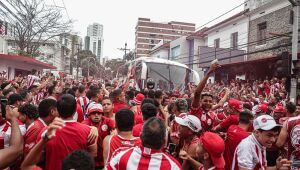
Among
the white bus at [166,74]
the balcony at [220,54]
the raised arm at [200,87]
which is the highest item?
the balcony at [220,54]

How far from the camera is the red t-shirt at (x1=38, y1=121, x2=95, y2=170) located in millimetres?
3561

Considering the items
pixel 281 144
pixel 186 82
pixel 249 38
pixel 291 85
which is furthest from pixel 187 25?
pixel 281 144

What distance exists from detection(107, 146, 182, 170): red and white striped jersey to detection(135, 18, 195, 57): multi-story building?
9807cm

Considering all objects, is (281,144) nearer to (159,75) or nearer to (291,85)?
(291,85)

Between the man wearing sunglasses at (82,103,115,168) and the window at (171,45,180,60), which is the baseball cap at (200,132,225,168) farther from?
the window at (171,45,180,60)

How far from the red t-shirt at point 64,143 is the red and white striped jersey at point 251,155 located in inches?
68.9

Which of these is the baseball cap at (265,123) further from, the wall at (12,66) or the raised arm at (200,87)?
the wall at (12,66)

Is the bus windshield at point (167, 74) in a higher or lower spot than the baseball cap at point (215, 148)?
higher

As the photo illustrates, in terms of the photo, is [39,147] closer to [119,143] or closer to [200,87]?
[119,143]

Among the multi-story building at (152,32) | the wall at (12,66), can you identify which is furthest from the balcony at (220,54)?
the multi-story building at (152,32)

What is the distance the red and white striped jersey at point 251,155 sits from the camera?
3.45m

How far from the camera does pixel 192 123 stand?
3.84 meters

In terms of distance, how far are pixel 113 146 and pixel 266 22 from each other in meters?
22.0

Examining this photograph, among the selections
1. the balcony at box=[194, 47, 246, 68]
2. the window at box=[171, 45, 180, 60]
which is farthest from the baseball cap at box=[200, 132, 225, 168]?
the window at box=[171, 45, 180, 60]
